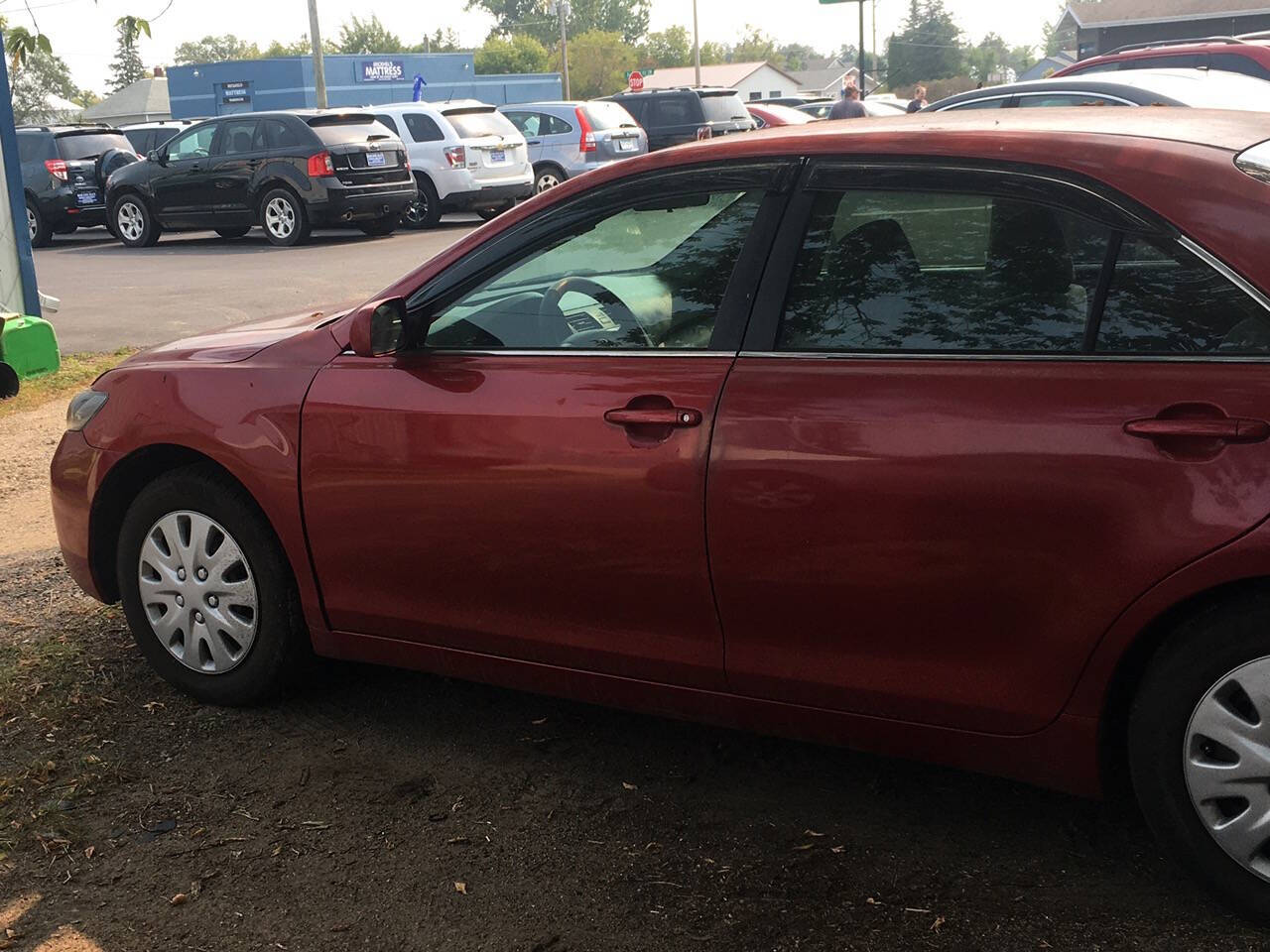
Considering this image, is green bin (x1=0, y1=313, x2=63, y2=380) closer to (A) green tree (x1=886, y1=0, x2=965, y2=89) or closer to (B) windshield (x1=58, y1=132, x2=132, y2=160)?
(B) windshield (x1=58, y1=132, x2=132, y2=160)

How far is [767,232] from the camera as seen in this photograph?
10.9 feet

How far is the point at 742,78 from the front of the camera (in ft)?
332

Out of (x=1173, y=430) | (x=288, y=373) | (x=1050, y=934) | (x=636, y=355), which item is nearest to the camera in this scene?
(x=1173, y=430)

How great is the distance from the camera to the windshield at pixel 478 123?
819 inches

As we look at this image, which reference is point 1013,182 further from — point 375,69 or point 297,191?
point 375,69

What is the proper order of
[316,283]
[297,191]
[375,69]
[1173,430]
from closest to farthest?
[1173,430] < [316,283] < [297,191] < [375,69]

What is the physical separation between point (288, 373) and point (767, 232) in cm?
144

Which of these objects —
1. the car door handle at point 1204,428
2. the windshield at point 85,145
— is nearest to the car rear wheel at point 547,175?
the windshield at point 85,145

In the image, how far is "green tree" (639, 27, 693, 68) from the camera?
128 m

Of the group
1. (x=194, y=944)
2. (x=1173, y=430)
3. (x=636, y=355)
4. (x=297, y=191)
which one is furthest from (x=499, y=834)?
(x=297, y=191)

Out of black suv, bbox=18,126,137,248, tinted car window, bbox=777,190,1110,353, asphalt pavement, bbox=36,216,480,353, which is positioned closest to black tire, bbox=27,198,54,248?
black suv, bbox=18,126,137,248

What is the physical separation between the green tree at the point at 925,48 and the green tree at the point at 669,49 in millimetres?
18292

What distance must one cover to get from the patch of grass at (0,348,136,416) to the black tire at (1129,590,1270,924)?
7099mm

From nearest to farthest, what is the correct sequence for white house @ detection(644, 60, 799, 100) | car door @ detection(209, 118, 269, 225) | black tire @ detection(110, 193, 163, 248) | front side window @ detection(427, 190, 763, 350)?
front side window @ detection(427, 190, 763, 350) < car door @ detection(209, 118, 269, 225) < black tire @ detection(110, 193, 163, 248) < white house @ detection(644, 60, 799, 100)
